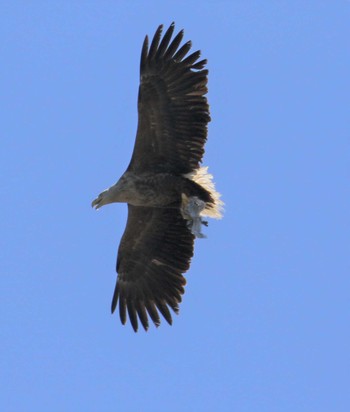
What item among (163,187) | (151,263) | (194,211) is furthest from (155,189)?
(151,263)

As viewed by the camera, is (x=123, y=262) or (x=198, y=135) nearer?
(x=198, y=135)

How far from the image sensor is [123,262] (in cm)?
1933

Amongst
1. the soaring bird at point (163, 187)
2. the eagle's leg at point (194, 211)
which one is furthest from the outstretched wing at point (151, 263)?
the eagle's leg at point (194, 211)

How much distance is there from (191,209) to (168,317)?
1.59 meters

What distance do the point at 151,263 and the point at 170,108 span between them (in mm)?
2368

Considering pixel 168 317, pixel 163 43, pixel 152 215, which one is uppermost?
pixel 163 43

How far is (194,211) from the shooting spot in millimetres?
18328

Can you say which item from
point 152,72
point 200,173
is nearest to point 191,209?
point 200,173

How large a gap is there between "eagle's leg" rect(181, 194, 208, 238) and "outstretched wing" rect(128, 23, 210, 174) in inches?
16.1

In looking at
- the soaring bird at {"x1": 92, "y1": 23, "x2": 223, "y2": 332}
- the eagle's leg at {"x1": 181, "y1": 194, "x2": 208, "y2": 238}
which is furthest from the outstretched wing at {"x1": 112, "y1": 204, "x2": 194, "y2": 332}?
the eagle's leg at {"x1": 181, "y1": 194, "x2": 208, "y2": 238}

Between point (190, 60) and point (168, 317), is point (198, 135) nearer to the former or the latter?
point (190, 60)

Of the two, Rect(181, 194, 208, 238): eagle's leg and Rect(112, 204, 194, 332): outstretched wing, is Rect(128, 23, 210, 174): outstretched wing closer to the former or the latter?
Rect(181, 194, 208, 238): eagle's leg

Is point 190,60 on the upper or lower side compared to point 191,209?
upper

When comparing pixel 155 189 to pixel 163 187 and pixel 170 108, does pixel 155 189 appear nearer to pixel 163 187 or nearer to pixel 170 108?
pixel 163 187
